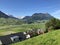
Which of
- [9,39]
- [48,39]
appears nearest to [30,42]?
[48,39]

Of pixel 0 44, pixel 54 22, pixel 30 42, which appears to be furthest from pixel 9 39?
pixel 30 42

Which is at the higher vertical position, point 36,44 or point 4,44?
point 36,44

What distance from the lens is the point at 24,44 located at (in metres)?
20.3

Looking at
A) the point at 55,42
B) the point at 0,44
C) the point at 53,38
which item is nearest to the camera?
the point at 55,42

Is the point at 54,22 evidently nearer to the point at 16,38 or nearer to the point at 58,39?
the point at 16,38

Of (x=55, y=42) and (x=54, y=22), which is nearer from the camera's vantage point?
(x=55, y=42)

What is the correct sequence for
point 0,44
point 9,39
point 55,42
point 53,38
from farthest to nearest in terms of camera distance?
point 9,39 → point 0,44 → point 53,38 → point 55,42

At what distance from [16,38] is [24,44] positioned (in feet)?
224

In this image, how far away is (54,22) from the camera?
8481 centimetres

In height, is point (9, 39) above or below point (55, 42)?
below

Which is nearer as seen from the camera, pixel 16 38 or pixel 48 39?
pixel 48 39

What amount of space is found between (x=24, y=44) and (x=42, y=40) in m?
2.79

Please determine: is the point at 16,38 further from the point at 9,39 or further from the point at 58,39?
the point at 58,39

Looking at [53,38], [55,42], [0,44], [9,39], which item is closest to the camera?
[55,42]
